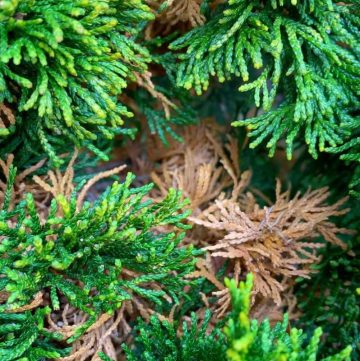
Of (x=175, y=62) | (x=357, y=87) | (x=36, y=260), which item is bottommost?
(x=36, y=260)

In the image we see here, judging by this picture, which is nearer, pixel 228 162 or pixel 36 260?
pixel 36 260

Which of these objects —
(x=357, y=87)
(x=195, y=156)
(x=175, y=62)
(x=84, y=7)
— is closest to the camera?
(x=84, y=7)

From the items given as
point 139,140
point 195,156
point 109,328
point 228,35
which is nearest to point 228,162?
point 195,156

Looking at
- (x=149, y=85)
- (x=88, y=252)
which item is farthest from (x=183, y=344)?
(x=149, y=85)

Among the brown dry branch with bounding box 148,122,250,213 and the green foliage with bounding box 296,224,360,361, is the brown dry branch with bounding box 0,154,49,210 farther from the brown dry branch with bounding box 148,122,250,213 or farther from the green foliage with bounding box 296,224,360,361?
the green foliage with bounding box 296,224,360,361

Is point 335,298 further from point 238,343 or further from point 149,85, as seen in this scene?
point 149,85

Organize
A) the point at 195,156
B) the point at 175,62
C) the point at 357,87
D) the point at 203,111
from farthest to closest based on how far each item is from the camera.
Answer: the point at 203,111 < the point at 195,156 < the point at 175,62 < the point at 357,87

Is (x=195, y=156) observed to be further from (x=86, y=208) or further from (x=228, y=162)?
(x=86, y=208)
